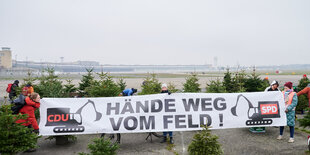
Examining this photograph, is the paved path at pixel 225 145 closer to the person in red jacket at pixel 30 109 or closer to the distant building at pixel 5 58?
the person in red jacket at pixel 30 109

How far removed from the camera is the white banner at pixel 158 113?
5863mm

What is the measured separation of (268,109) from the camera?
642 cm

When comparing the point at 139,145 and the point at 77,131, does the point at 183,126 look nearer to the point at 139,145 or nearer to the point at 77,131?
the point at 139,145

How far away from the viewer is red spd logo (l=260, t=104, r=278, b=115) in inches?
252

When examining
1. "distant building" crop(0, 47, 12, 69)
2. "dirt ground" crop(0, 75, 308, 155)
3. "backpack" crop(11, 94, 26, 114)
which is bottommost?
"dirt ground" crop(0, 75, 308, 155)

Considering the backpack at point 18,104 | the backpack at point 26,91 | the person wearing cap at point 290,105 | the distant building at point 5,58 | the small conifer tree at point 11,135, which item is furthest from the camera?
the distant building at point 5,58

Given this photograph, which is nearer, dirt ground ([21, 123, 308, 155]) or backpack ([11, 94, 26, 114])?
backpack ([11, 94, 26, 114])

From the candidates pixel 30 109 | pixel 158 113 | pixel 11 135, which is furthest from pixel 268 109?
pixel 11 135

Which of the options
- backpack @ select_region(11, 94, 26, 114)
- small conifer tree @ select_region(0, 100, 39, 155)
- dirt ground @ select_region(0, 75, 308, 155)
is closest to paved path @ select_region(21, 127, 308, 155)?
dirt ground @ select_region(0, 75, 308, 155)

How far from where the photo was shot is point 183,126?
6.03 metres

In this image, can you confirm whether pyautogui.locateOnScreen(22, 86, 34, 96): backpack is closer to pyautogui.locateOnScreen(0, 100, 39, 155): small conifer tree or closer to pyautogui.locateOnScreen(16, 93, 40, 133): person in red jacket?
pyautogui.locateOnScreen(16, 93, 40, 133): person in red jacket

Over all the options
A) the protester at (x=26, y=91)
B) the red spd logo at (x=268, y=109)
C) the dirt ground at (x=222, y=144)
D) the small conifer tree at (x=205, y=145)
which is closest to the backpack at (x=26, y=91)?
the protester at (x=26, y=91)

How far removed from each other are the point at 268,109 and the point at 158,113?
3450mm

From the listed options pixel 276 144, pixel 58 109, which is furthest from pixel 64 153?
pixel 276 144
